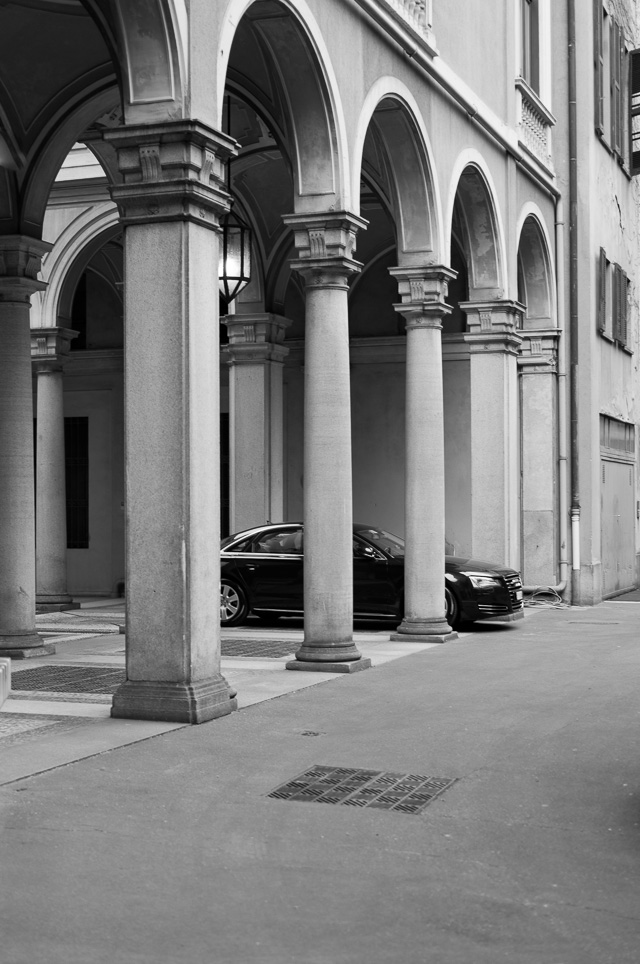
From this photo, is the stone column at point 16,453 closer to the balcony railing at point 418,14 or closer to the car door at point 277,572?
the car door at point 277,572

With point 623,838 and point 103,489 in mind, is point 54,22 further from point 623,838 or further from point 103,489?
point 103,489

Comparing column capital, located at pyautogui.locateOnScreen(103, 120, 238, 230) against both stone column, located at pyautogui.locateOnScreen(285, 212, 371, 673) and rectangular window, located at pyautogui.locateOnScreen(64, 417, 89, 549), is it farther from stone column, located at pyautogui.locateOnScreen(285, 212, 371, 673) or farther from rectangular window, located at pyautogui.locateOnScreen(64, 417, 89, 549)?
rectangular window, located at pyautogui.locateOnScreen(64, 417, 89, 549)

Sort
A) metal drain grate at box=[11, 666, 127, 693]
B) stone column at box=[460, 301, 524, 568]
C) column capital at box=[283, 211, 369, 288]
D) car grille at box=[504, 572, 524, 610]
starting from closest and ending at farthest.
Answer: metal drain grate at box=[11, 666, 127, 693]
column capital at box=[283, 211, 369, 288]
car grille at box=[504, 572, 524, 610]
stone column at box=[460, 301, 524, 568]

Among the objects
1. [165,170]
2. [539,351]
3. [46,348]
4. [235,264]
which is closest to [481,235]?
[539,351]

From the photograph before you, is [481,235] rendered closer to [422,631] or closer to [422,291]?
[422,291]

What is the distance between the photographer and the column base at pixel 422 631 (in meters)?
15.2

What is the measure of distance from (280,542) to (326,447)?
5.25m

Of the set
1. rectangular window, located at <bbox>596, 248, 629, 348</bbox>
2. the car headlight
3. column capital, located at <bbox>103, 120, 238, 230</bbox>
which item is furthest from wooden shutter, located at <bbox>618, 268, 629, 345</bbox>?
column capital, located at <bbox>103, 120, 238, 230</bbox>

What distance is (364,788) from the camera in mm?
7301

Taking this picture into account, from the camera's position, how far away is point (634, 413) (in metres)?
25.5

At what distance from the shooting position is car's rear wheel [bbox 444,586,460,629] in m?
16.8

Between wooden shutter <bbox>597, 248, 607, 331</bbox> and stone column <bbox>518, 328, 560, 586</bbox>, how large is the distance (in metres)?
1.43

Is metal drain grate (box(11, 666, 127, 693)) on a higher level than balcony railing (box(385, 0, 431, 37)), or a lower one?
lower

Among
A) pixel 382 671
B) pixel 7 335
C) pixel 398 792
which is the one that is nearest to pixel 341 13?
pixel 7 335
